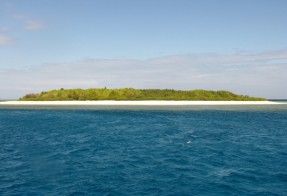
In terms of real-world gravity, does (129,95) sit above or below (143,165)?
above

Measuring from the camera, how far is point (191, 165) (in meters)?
21.8

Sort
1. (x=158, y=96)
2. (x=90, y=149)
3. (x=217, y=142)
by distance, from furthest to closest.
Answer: (x=158, y=96) < (x=217, y=142) < (x=90, y=149)

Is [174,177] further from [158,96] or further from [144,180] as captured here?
[158,96]

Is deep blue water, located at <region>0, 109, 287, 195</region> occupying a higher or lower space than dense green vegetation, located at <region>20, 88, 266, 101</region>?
lower

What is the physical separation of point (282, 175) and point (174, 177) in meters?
7.18

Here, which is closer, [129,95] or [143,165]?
[143,165]

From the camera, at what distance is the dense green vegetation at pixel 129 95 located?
432 ft

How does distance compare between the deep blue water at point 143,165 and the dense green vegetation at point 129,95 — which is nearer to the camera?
the deep blue water at point 143,165

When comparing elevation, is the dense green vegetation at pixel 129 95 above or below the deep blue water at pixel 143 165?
above

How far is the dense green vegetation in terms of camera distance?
132 meters

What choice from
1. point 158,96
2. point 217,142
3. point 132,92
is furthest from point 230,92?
point 217,142

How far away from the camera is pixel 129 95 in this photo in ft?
443

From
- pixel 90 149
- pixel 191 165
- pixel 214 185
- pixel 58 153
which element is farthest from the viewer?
pixel 90 149

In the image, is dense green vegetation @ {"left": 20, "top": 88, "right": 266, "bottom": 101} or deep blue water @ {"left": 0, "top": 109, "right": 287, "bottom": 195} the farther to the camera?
dense green vegetation @ {"left": 20, "top": 88, "right": 266, "bottom": 101}
